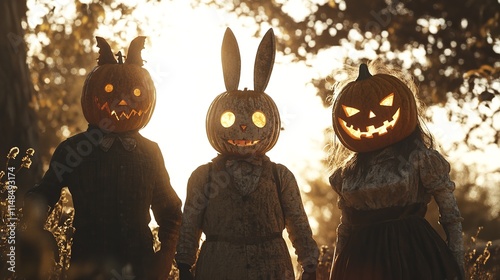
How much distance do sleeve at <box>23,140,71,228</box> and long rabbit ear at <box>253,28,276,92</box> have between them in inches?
59.9

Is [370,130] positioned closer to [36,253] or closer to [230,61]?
[230,61]

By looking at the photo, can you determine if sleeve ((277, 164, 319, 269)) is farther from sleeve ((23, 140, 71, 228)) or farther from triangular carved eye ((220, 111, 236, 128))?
sleeve ((23, 140, 71, 228))

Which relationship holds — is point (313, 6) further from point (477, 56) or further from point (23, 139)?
point (23, 139)

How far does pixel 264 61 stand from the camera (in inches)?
235

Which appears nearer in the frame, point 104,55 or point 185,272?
point 185,272

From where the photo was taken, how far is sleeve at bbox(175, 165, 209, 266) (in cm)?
578

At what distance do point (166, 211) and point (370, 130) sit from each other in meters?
1.70

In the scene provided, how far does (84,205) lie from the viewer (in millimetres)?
5918

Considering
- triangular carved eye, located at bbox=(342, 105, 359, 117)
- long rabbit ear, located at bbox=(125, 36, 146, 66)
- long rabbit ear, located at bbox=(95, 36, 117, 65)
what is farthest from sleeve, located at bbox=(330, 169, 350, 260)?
long rabbit ear, located at bbox=(95, 36, 117, 65)

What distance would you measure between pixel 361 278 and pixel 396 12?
7054 mm

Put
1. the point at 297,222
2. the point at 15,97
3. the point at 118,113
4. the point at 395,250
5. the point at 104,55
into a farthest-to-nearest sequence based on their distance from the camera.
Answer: the point at 15,97 → the point at 104,55 → the point at 118,113 → the point at 297,222 → the point at 395,250

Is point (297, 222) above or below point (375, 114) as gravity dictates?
below

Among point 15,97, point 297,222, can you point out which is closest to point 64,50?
point 15,97

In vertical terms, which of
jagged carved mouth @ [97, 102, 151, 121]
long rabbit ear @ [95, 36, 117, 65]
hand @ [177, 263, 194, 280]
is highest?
long rabbit ear @ [95, 36, 117, 65]
